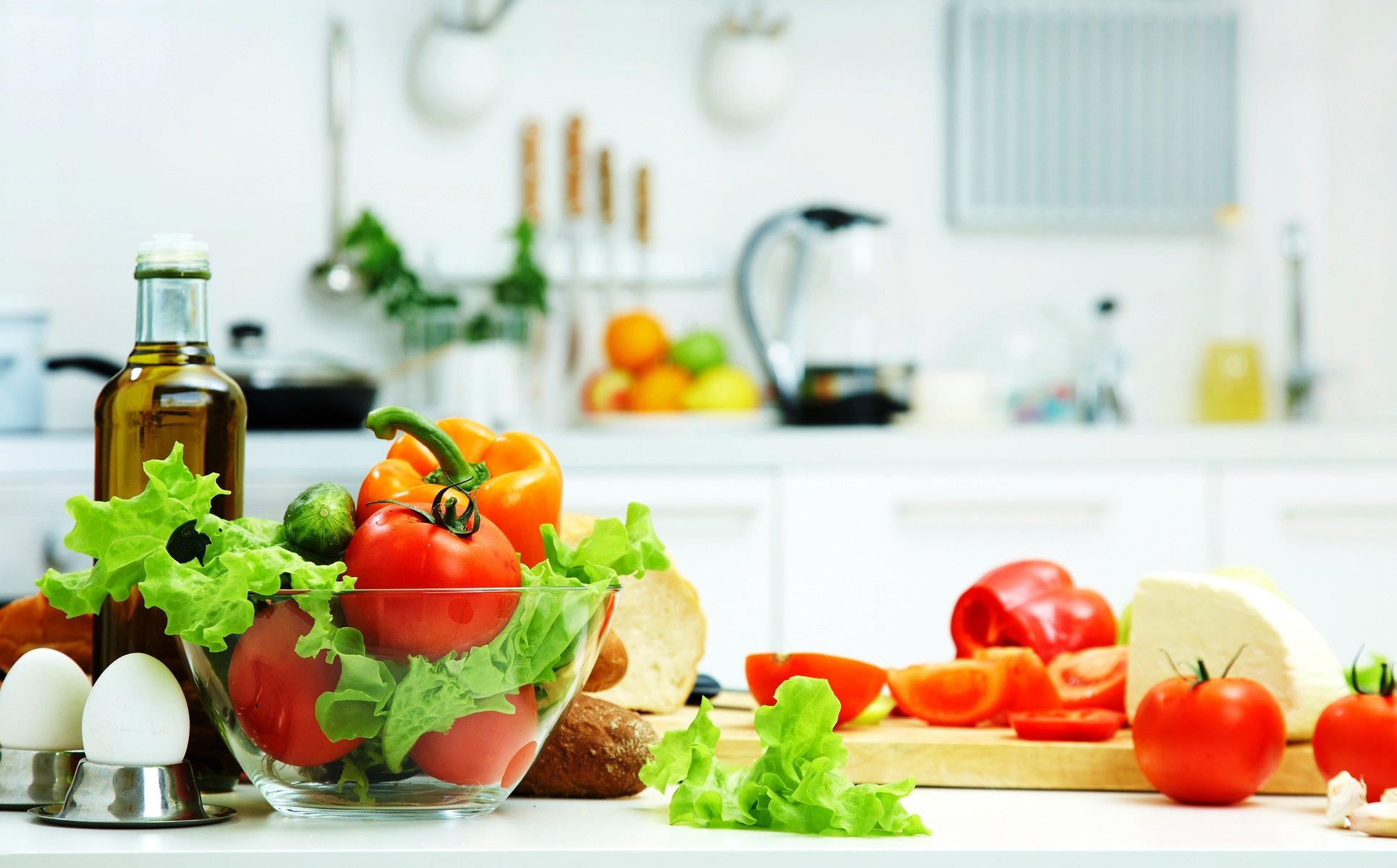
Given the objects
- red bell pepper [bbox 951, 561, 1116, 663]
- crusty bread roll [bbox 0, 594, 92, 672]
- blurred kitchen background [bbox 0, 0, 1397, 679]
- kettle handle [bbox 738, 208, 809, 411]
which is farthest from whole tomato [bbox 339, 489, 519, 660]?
kettle handle [bbox 738, 208, 809, 411]

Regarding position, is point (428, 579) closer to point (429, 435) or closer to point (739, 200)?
point (429, 435)

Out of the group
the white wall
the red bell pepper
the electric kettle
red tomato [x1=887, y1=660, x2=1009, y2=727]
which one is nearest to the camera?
red tomato [x1=887, y1=660, x2=1009, y2=727]

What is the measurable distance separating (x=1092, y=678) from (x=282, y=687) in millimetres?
568

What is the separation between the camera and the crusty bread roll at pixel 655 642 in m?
0.94

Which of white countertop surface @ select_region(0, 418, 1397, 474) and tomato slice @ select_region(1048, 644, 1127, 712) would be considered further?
white countertop surface @ select_region(0, 418, 1397, 474)

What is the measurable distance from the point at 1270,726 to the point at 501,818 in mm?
379

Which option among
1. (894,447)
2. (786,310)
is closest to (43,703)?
(894,447)

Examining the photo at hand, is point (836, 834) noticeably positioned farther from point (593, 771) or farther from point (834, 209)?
point (834, 209)

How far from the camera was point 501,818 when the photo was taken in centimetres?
67

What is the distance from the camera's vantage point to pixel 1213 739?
73 centimetres

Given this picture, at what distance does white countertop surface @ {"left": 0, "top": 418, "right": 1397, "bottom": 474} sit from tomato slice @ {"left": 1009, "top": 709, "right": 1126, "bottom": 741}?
5.14ft

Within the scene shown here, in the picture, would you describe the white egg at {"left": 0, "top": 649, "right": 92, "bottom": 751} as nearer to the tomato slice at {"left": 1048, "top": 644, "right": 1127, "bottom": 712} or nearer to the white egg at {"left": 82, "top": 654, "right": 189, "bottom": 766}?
the white egg at {"left": 82, "top": 654, "right": 189, "bottom": 766}

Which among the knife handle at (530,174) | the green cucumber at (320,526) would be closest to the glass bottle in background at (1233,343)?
the knife handle at (530,174)

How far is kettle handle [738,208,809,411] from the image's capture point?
9.43 ft
